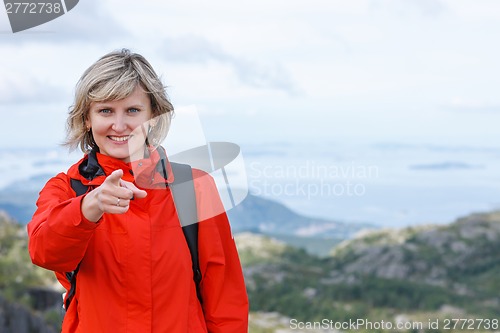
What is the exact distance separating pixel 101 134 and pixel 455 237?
28.8 metres

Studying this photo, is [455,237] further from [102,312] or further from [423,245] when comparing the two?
[102,312]

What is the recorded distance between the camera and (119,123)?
2.84m

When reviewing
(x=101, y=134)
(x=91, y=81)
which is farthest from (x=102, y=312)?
(x=91, y=81)

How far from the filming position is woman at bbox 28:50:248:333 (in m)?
2.74

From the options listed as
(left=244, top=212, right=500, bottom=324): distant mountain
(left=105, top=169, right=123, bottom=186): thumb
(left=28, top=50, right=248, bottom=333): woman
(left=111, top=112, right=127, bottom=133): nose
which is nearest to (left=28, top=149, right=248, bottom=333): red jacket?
(left=28, top=50, right=248, bottom=333): woman

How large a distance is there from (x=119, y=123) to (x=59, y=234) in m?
0.58

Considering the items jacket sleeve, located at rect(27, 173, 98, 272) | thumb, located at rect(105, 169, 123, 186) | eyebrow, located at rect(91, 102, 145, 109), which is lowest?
jacket sleeve, located at rect(27, 173, 98, 272)

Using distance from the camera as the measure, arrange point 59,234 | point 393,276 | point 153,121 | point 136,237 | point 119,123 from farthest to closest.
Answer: point 393,276
point 153,121
point 119,123
point 136,237
point 59,234

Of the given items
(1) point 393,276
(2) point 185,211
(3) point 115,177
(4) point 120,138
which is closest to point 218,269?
(2) point 185,211

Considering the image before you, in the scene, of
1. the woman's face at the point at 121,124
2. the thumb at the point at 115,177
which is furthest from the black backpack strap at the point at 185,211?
the thumb at the point at 115,177

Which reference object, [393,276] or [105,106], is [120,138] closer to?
[105,106]

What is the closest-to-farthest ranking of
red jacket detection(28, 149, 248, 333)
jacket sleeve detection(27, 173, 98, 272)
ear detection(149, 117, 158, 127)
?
jacket sleeve detection(27, 173, 98, 272) < red jacket detection(28, 149, 248, 333) < ear detection(149, 117, 158, 127)

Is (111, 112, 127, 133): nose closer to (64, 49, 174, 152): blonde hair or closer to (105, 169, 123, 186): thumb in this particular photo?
Result: (64, 49, 174, 152): blonde hair

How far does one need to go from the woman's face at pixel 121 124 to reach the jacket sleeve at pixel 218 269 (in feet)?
0.96
